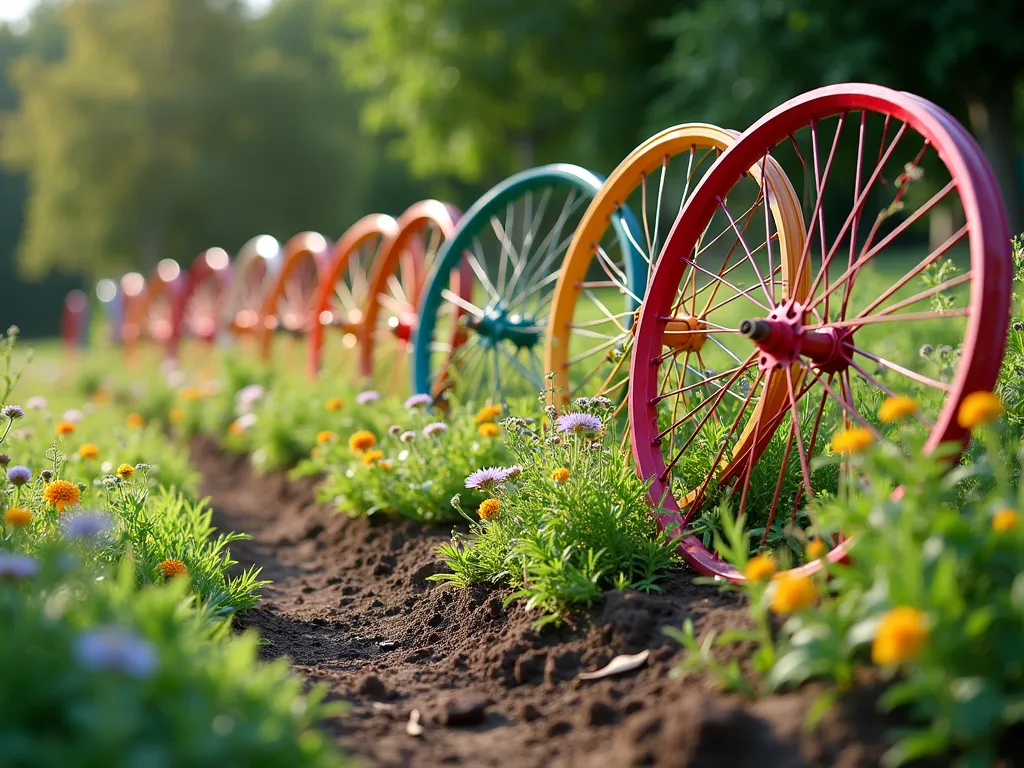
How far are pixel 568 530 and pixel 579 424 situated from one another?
12.7 inches

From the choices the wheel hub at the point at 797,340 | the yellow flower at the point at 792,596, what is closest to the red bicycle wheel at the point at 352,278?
the wheel hub at the point at 797,340

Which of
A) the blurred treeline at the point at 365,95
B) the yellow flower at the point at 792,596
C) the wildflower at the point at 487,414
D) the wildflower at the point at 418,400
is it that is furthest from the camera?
the blurred treeline at the point at 365,95

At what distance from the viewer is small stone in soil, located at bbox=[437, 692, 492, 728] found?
7.59 ft

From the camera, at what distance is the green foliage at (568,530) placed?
8.87 ft

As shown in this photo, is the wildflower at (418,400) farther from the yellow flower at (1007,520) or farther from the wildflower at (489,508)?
the yellow flower at (1007,520)

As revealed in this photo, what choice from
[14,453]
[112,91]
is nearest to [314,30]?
[112,91]

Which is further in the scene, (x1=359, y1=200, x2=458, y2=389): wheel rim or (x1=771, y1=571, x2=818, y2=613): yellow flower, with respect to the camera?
(x1=359, y1=200, x2=458, y2=389): wheel rim

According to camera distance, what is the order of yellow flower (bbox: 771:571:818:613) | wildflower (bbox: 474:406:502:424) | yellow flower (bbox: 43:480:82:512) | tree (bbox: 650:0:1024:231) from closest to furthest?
yellow flower (bbox: 771:571:818:613) → yellow flower (bbox: 43:480:82:512) → wildflower (bbox: 474:406:502:424) → tree (bbox: 650:0:1024:231)

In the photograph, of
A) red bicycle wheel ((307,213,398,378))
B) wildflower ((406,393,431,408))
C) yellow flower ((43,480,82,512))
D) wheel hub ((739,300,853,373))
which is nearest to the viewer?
wheel hub ((739,300,853,373))

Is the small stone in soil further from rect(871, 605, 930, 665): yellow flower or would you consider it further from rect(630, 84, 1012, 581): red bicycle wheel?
rect(871, 605, 930, 665): yellow flower

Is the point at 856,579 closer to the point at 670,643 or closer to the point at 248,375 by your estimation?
the point at 670,643

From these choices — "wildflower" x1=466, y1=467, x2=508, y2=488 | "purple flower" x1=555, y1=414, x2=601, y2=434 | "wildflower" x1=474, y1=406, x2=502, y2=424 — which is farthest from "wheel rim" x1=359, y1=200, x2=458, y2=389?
"purple flower" x1=555, y1=414, x2=601, y2=434

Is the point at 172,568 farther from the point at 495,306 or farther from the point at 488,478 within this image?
the point at 495,306

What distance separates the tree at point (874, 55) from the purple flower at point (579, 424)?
25.7ft
